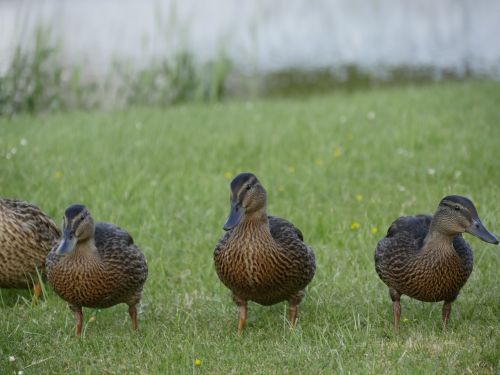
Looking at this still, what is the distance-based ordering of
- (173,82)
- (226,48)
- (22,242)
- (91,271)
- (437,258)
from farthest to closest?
(226,48), (173,82), (22,242), (91,271), (437,258)

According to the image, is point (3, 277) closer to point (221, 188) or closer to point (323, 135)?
point (221, 188)

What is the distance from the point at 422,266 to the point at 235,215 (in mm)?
1013

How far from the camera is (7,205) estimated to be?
530 centimetres

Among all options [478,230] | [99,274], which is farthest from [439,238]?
[99,274]

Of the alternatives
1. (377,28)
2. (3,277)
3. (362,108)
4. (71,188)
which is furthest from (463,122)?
(377,28)

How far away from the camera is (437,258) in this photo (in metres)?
4.33

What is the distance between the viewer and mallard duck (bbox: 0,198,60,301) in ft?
16.9

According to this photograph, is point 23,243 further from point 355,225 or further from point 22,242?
point 355,225

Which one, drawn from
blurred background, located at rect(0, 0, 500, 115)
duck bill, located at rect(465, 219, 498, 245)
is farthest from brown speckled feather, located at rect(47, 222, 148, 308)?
blurred background, located at rect(0, 0, 500, 115)

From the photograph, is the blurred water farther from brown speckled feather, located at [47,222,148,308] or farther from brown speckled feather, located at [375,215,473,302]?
brown speckled feather, located at [375,215,473,302]

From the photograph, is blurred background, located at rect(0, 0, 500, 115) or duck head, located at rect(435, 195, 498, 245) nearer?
duck head, located at rect(435, 195, 498, 245)

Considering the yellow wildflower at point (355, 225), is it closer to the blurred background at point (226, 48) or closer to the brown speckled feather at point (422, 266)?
the brown speckled feather at point (422, 266)

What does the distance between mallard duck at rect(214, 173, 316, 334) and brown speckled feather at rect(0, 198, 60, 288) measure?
136 cm

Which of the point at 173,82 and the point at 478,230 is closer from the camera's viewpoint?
the point at 478,230
